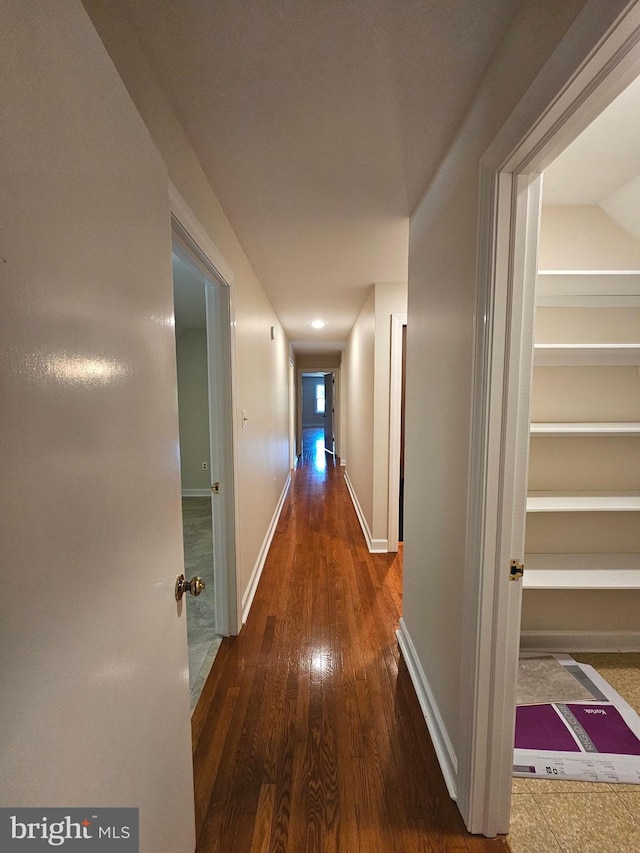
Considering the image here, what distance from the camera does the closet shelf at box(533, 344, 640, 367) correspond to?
1.65 meters

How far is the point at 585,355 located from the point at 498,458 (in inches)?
44.3

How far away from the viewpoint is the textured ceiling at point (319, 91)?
2.99 feet

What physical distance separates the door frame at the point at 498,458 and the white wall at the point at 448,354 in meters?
0.09

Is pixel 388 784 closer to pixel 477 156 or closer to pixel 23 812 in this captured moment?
pixel 23 812

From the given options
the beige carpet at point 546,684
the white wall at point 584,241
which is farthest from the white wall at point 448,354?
the white wall at point 584,241

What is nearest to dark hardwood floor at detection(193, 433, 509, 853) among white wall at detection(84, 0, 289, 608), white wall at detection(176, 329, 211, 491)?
white wall at detection(84, 0, 289, 608)

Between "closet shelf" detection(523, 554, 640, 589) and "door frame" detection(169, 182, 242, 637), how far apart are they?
1531mm

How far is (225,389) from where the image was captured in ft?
6.55

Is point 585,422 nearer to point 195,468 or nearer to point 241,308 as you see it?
point 241,308

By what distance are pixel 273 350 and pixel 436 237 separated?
265 cm

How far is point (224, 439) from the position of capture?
2.01 metres

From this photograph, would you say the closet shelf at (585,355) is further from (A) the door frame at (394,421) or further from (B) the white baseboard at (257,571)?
(B) the white baseboard at (257,571)

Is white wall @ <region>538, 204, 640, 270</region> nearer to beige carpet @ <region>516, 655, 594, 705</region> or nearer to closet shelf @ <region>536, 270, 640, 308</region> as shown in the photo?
closet shelf @ <region>536, 270, 640, 308</region>

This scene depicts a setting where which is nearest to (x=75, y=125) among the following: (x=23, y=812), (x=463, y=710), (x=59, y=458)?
(x=59, y=458)
